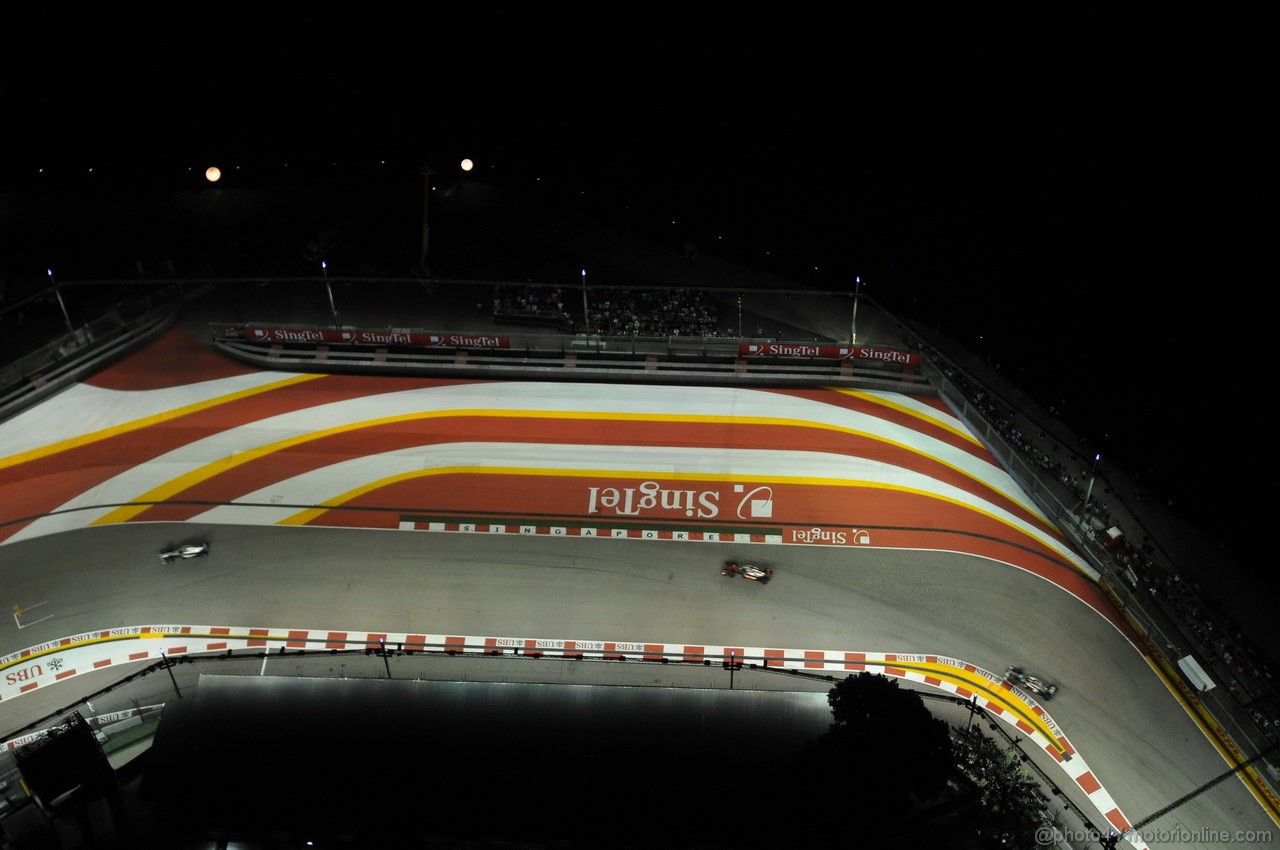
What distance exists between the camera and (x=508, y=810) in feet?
87.1

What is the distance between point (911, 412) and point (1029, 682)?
12219 mm

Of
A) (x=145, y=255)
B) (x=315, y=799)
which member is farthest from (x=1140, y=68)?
(x=145, y=255)

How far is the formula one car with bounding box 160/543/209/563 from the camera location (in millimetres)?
36344

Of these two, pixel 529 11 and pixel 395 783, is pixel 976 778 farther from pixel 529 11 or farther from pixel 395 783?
pixel 529 11

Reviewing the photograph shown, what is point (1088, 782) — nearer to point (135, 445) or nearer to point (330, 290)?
point (330, 290)

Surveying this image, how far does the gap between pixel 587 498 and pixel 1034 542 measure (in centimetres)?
1604

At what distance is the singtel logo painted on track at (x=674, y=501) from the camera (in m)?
38.0

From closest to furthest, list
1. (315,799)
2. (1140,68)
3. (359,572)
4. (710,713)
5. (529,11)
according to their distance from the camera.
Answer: (315,799) → (710,713) → (359,572) → (1140,68) → (529,11)

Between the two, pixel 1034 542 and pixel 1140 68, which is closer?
pixel 1034 542

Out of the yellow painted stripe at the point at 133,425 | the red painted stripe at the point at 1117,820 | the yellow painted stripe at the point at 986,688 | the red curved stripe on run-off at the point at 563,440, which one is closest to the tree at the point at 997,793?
the yellow painted stripe at the point at 986,688

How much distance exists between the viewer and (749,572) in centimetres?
3597

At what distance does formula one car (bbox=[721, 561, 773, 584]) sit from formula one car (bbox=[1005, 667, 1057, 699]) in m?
8.28

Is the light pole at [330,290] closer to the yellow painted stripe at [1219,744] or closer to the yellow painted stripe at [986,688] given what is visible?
the yellow painted stripe at [986,688]

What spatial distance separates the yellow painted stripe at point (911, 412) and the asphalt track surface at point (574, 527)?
12cm
